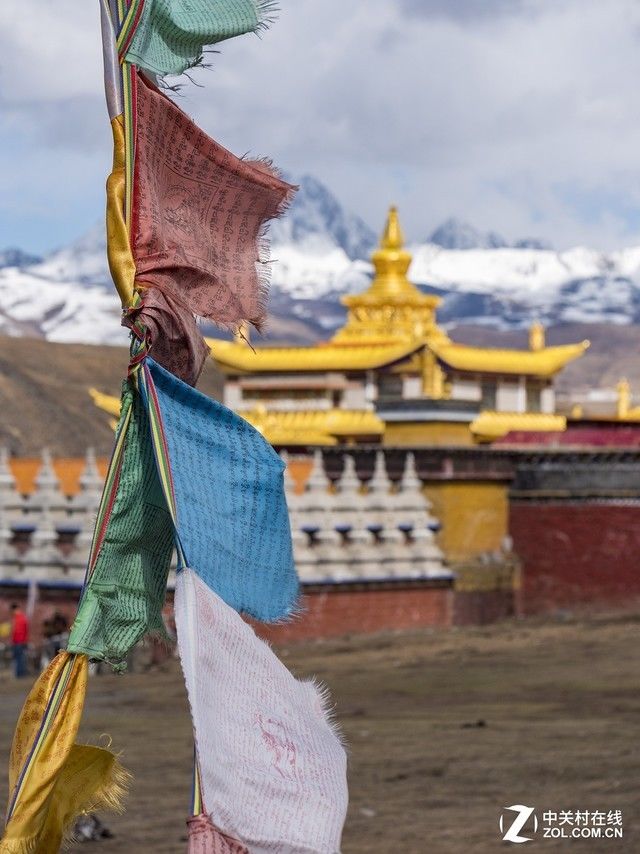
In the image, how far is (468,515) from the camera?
84.9 ft

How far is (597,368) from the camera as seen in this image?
13338 cm

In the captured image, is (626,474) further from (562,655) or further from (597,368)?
(597,368)

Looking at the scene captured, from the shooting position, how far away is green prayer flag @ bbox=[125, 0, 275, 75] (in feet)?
18.6

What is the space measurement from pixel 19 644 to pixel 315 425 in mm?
11977

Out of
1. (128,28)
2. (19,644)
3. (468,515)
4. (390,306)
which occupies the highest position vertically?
(390,306)

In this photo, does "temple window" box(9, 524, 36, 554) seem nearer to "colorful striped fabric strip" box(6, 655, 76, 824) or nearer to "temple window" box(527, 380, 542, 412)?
"temple window" box(527, 380, 542, 412)

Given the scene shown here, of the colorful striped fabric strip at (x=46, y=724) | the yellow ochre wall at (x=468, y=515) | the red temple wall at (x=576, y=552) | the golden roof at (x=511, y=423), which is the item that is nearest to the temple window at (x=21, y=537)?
the yellow ochre wall at (x=468, y=515)

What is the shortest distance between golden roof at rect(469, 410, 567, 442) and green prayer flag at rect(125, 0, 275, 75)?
2700 cm

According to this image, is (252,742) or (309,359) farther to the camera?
(309,359)

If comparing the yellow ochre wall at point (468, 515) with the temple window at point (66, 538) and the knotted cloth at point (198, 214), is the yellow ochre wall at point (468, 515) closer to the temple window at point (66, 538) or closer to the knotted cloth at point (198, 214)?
the temple window at point (66, 538)

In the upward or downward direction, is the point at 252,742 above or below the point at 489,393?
below

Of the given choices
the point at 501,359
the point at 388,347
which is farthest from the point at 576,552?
the point at 501,359

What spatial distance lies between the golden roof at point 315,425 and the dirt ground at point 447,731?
7207 mm

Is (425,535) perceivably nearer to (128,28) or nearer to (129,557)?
(129,557)
